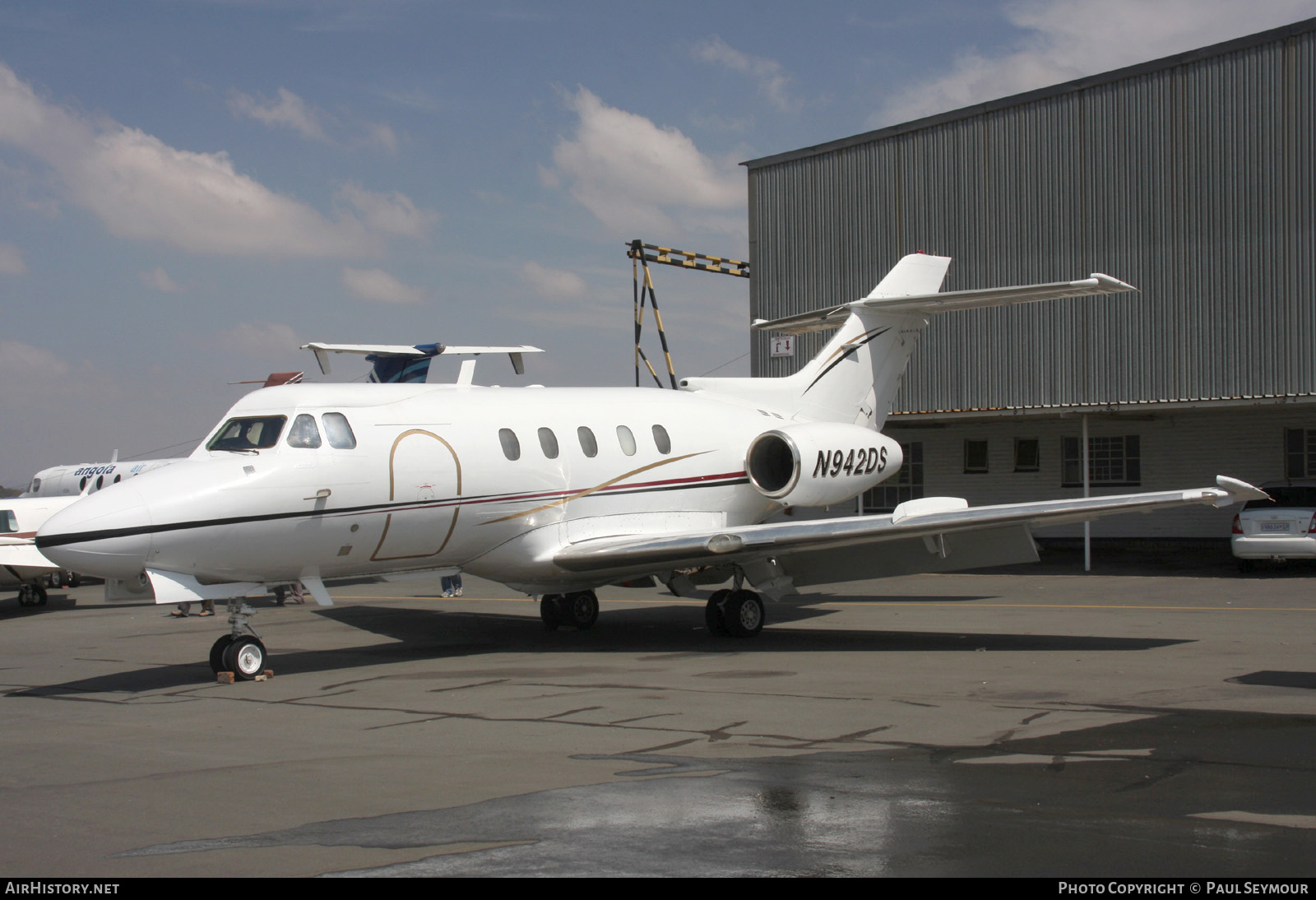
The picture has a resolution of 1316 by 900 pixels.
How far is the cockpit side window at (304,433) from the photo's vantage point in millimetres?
12398

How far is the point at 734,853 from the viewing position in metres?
5.29

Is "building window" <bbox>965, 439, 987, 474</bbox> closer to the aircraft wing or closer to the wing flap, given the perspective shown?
the aircraft wing

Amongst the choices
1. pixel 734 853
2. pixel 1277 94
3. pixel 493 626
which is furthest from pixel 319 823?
pixel 1277 94

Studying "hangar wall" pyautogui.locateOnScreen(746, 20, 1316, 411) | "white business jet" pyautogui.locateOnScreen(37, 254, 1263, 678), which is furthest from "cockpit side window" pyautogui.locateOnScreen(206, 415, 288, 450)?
"hangar wall" pyautogui.locateOnScreen(746, 20, 1316, 411)

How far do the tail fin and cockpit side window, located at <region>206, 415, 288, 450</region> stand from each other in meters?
7.32

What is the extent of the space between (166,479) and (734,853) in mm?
8270

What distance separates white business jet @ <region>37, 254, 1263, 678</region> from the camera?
1170 cm

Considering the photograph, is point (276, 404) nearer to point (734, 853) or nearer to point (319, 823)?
point (319, 823)

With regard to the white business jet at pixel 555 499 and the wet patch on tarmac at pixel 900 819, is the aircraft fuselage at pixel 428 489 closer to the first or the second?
the white business jet at pixel 555 499

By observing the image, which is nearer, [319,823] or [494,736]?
[319,823]

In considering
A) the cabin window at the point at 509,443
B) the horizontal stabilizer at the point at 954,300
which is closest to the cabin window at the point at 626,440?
the cabin window at the point at 509,443

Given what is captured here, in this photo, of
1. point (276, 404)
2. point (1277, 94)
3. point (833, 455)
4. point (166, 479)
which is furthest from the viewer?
point (1277, 94)

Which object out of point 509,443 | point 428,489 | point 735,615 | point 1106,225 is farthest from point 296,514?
point 1106,225

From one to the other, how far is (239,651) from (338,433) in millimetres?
2488
